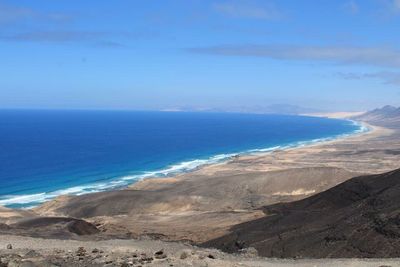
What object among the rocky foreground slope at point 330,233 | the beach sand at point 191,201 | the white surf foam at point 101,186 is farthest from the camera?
the white surf foam at point 101,186

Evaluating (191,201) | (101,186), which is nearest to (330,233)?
(191,201)

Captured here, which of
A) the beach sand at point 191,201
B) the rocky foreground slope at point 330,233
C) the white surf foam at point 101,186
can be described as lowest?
the white surf foam at point 101,186

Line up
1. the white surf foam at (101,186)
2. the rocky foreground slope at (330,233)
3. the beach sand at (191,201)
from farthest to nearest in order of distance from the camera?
the white surf foam at (101,186) < the beach sand at (191,201) < the rocky foreground slope at (330,233)

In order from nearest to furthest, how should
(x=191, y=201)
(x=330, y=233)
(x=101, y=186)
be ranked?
(x=330, y=233), (x=191, y=201), (x=101, y=186)

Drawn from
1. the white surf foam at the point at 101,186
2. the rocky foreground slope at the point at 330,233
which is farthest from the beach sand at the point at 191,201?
the rocky foreground slope at the point at 330,233

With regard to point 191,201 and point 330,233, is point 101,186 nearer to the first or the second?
point 191,201

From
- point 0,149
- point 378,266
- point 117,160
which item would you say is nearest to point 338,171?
point 378,266

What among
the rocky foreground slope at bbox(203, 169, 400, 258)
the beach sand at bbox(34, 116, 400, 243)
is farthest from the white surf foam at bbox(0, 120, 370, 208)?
the rocky foreground slope at bbox(203, 169, 400, 258)

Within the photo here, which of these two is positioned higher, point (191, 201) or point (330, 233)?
point (330, 233)

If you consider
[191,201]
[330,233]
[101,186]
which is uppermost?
[330,233]

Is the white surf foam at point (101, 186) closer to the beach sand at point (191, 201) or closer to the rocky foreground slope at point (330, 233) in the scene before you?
the beach sand at point (191, 201)
